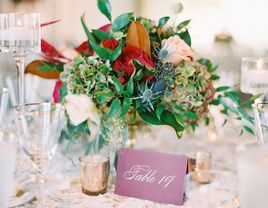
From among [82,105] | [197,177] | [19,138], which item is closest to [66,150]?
[82,105]

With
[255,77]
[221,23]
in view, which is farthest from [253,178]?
[221,23]

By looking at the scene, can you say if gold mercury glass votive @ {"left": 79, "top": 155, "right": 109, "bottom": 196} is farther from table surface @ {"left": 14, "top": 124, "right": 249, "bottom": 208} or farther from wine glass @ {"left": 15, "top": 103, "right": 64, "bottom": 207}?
wine glass @ {"left": 15, "top": 103, "right": 64, "bottom": 207}

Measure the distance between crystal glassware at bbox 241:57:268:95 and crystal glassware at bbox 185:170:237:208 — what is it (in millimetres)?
606

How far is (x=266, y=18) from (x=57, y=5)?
50.4 inches

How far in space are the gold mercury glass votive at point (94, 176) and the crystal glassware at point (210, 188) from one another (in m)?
0.22

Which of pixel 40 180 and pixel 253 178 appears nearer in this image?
pixel 253 178

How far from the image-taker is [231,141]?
1442mm

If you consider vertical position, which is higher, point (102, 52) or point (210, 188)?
point (102, 52)

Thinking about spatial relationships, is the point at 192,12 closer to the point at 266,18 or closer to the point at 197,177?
the point at 266,18

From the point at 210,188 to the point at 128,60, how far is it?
1.19ft

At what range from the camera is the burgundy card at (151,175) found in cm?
94

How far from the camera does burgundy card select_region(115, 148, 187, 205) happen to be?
939 millimetres

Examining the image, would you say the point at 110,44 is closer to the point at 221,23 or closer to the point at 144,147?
the point at 144,147

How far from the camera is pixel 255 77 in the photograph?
1.38 metres
